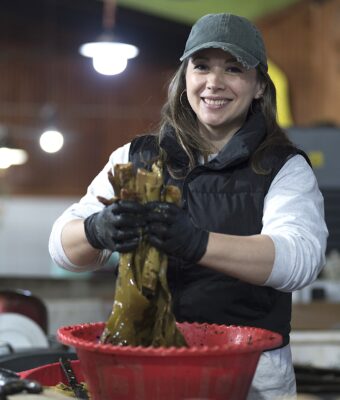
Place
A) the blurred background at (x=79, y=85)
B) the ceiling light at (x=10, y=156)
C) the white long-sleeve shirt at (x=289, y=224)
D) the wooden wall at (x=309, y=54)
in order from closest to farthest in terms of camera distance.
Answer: the white long-sleeve shirt at (x=289, y=224) < the wooden wall at (x=309, y=54) < the blurred background at (x=79, y=85) < the ceiling light at (x=10, y=156)

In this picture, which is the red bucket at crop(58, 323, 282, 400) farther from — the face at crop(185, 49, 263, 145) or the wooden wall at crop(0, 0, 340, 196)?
the wooden wall at crop(0, 0, 340, 196)

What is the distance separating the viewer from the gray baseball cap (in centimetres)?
210

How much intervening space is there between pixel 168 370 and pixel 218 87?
75cm

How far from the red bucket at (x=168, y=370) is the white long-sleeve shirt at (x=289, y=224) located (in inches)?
7.4

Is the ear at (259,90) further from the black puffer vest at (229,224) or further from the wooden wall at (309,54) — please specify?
the wooden wall at (309,54)

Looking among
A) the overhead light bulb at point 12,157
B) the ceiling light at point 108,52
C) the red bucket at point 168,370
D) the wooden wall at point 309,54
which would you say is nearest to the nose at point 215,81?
the red bucket at point 168,370

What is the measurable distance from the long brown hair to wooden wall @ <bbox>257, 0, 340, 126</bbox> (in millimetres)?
6879

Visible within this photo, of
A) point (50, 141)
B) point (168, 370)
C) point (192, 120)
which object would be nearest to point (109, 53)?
point (50, 141)

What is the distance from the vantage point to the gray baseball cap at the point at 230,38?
2102 millimetres

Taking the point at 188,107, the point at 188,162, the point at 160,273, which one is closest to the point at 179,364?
the point at 160,273

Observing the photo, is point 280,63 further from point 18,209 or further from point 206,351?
point 206,351

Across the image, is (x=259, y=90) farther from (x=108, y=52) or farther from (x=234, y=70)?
(x=108, y=52)

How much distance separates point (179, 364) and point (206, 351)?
0.05 metres

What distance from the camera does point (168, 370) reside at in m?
1.63
